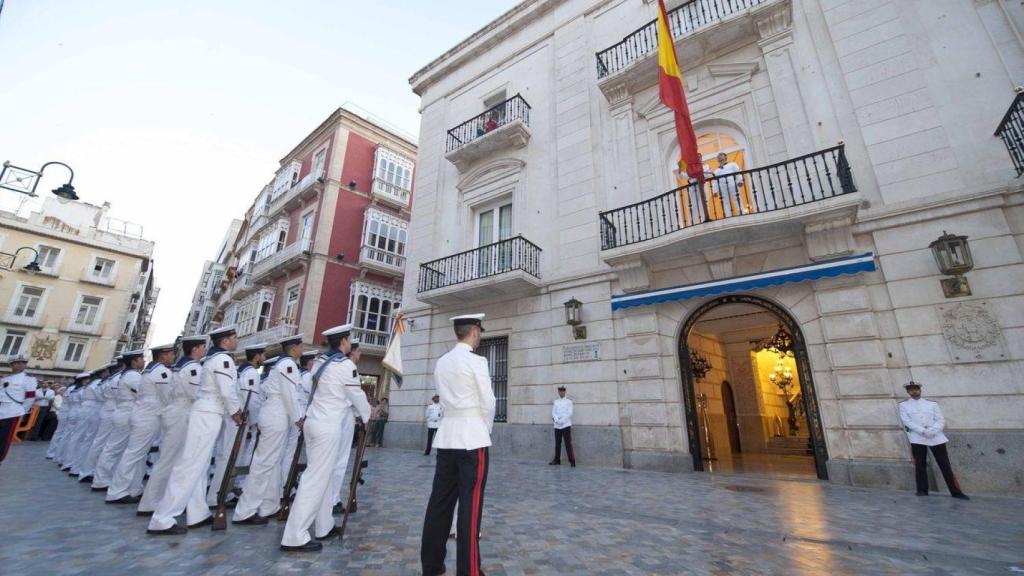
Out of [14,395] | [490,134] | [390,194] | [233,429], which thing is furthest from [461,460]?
[390,194]

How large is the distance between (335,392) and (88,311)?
35585 mm

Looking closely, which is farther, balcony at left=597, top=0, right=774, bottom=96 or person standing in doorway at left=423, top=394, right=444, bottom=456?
person standing in doorway at left=423, top=394, right=444, bottom=456

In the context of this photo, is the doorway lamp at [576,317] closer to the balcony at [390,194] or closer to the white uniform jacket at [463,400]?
the white uniform jacket at [463,400]

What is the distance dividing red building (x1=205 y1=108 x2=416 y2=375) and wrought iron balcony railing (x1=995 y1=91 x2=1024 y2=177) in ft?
61.8

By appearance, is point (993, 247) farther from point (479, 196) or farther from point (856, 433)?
point (479, 196)

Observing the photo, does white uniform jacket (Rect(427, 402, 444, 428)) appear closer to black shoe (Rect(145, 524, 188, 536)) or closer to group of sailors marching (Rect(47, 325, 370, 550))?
group of sailors marching (Rect(47, 325, 370, 550))

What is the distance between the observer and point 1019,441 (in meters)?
5.90

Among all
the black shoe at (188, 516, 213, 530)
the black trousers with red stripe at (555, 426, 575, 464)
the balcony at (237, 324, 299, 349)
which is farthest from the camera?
the balcony at (237, 324, 299, 349)

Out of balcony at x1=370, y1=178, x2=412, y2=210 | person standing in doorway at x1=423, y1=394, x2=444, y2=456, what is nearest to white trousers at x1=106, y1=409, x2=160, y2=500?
person standing in doorway at x1=423, y1=394, x2=444, y2=456

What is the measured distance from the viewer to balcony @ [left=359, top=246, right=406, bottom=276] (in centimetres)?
1980

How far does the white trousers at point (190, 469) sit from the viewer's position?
13.3 ft

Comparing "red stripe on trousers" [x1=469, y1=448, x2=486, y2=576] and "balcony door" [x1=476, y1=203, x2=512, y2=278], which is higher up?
"balcony door" [x1=476, y1=203, x2=512, y2=278]

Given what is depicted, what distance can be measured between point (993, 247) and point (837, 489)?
4.57 meters

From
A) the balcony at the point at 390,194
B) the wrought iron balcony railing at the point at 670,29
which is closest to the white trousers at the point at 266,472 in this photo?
the wrought iron balcony railing at the point at 670,29
